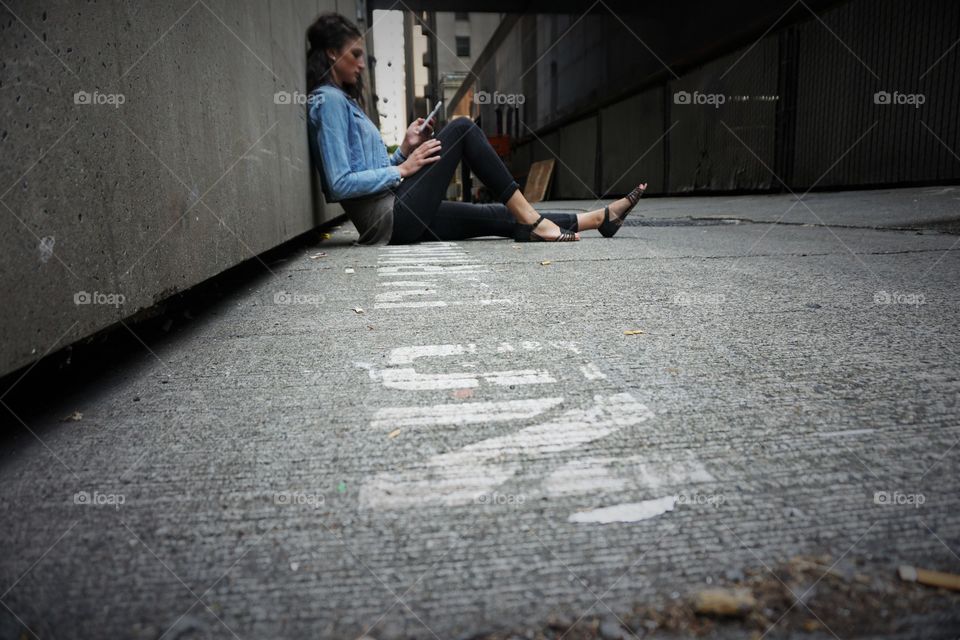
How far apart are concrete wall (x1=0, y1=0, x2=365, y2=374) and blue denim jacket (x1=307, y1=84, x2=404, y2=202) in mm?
875

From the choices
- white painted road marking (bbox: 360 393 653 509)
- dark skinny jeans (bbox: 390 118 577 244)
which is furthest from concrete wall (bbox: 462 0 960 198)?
white painted road marking (bbox: 360 393 653 509)

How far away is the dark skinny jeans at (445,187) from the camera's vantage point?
3.52 meters

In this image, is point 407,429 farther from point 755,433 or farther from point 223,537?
point 755,433

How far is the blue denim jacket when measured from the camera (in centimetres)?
336

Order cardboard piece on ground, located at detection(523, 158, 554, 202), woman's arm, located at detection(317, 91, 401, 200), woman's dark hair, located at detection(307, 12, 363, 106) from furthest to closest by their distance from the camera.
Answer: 1. cardboard piece on ground, located at detection(523, 158, 554, 202)
2. woman's dark hair, located at detection(307, 12, 363, 106)
3. woman's arm, located at detection(317, 91, 401, 200)

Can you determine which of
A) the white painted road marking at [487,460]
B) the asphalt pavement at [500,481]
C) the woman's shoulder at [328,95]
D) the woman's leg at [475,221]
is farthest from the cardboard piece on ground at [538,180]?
the white painted road marking at [487,460]

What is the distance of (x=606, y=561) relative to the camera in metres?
0.64

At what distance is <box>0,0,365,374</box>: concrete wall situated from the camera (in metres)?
0.96

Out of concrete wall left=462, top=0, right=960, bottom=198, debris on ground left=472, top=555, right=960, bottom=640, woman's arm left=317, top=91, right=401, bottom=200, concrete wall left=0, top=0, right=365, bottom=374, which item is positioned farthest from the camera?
concrete wall left=462, top=0, right=960, bottom=198

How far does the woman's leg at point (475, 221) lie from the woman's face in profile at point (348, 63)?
3.13 feet

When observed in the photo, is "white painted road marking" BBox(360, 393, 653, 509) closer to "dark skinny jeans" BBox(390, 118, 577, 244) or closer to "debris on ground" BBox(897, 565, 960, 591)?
"debris on ground" BBox(897, 565, 960, 591)

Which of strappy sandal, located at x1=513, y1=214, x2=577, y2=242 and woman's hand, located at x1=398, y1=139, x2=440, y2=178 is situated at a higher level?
woman's hand, located at x1=398, y1=139, x2=440, y2=178

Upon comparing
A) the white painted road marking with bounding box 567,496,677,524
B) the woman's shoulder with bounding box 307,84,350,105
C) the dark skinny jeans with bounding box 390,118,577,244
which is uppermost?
the woman's shoulder with bounding box 307,84,350,105

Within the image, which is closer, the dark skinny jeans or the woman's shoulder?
the woman's shoulder
